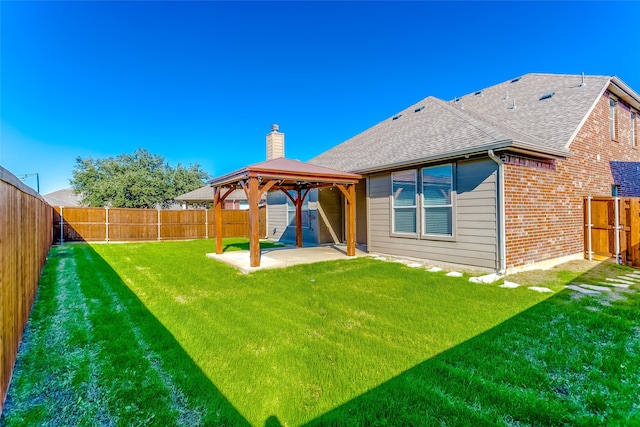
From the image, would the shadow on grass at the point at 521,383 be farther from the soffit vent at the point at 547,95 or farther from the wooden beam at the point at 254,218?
the soffit vent at the point at 547,95

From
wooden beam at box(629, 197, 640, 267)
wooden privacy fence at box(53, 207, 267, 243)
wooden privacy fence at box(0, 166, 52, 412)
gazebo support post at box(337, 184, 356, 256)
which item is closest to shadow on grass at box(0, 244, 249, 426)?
wooden privacy fence at box(0, 166, 52, 412)

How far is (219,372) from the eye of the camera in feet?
9.30

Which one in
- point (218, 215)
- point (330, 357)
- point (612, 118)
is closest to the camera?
point (330, 357)

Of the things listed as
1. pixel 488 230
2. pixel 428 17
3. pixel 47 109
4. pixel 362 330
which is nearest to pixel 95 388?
pixel 362 330

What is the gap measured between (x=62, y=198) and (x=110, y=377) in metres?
48.2

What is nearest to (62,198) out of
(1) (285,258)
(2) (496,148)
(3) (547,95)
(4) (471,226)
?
(1) (285,258)

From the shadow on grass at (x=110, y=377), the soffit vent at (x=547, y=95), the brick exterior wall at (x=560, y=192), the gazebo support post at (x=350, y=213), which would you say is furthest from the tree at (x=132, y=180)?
the soffit vent at (x=547, y=95)

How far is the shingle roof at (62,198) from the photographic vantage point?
36.9m

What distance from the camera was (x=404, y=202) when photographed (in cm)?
850

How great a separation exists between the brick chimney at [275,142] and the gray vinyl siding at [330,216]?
187 inches

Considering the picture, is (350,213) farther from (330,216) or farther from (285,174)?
(330,216)

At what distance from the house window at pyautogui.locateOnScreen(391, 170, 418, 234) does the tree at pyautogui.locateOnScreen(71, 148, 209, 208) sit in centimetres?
2783

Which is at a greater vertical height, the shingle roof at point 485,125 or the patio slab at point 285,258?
the shingle roof at point 485,125

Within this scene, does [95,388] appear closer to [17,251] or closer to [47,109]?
[17,251]
